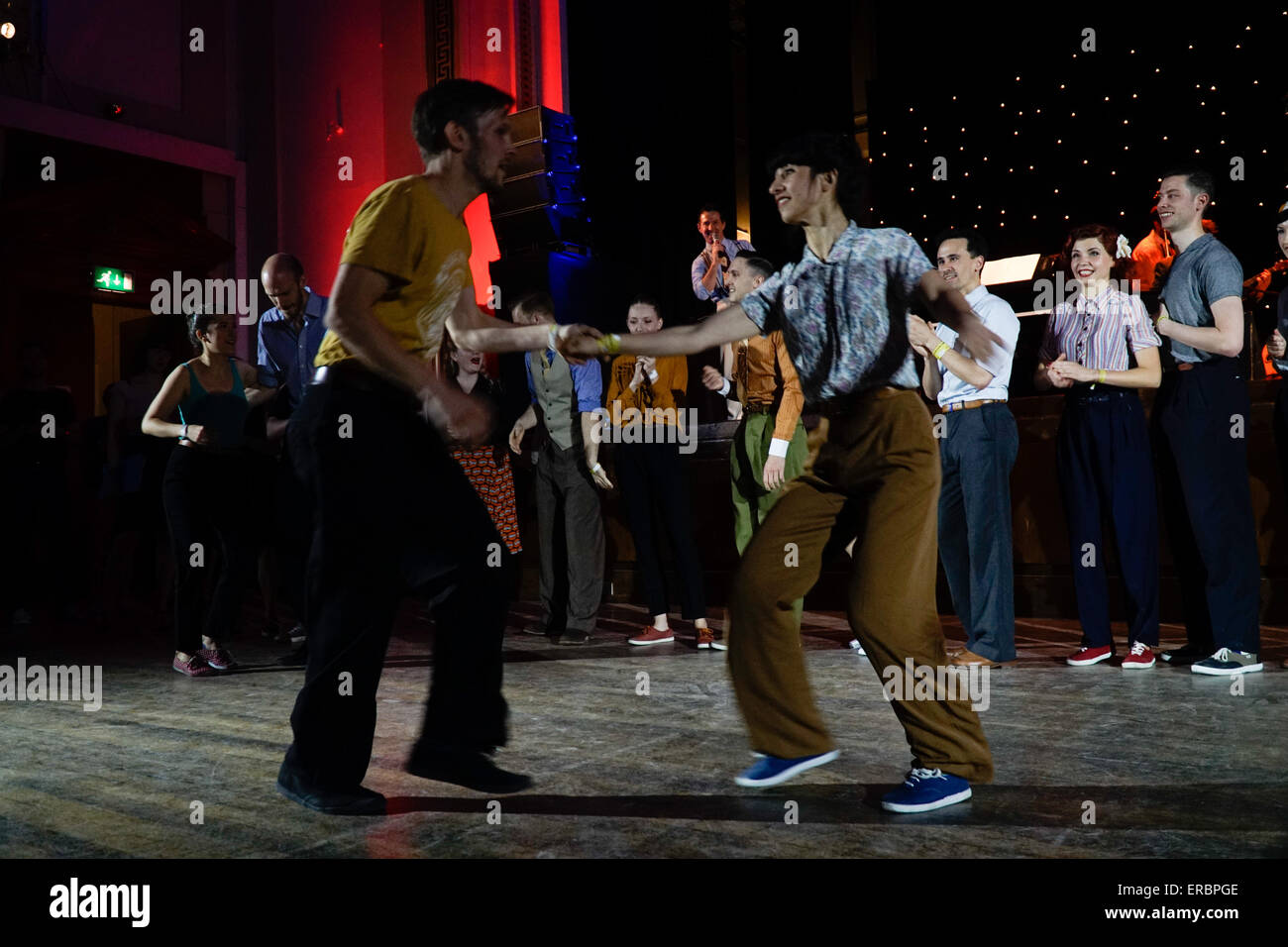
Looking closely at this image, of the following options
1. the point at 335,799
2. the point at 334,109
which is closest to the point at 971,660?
the point at 335,799

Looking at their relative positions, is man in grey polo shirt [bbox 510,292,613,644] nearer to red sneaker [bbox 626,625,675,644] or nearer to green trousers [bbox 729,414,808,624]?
red sneaker [bbox 626,625,675,644]

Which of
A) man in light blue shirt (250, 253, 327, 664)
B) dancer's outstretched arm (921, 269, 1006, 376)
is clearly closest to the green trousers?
man in light blue shirt (250, 253, 327, 664)

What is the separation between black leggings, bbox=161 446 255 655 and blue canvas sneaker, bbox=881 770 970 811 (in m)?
3.10

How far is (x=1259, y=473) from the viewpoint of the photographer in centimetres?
504

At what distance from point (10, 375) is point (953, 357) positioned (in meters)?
9.34

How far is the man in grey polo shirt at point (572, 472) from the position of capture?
512cm

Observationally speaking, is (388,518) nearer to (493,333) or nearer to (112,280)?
(493,333)

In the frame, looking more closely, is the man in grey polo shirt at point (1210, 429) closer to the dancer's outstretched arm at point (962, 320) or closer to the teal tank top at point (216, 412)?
the dancer's outstretched arm at point (962, 320)

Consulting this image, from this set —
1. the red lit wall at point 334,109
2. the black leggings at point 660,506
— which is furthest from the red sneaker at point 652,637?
the red lit wall at point 334,109

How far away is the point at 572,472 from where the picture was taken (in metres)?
5.18

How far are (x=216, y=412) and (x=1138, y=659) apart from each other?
3795 mm

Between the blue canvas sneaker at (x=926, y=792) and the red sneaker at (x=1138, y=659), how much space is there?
2.11 meters
